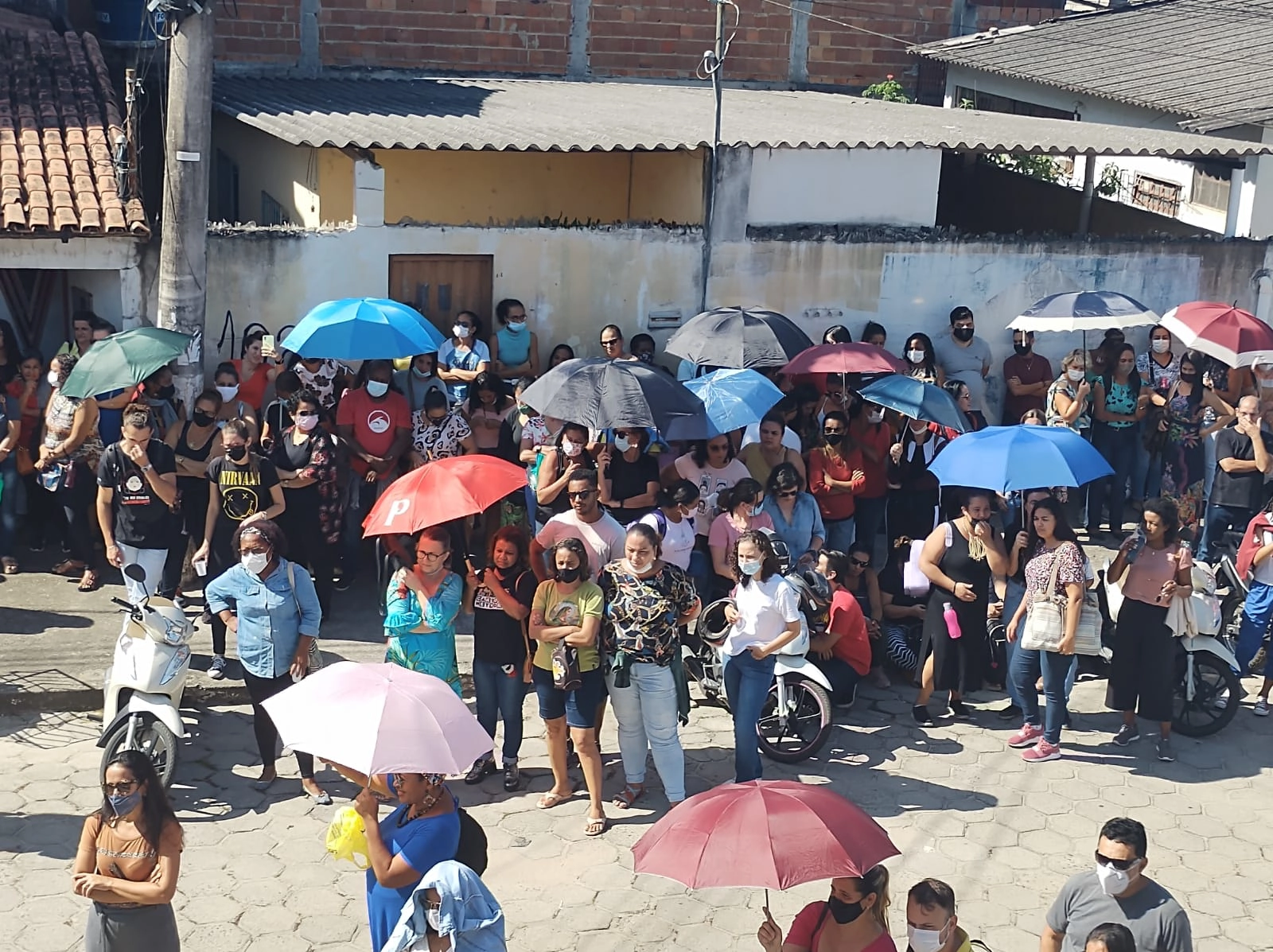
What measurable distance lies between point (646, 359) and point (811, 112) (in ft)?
15.2

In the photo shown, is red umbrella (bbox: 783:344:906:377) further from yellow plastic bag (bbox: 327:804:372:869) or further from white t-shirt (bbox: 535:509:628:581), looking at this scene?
yellow plastic bag (bbox: 327:804:372:869)

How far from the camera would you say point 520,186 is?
1650 cm

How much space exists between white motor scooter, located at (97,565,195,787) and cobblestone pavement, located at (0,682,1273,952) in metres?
0.36

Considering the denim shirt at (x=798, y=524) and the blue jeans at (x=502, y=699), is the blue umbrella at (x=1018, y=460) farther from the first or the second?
the blue jeans at (x=502, y=699)

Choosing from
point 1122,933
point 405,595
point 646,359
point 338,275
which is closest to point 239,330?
point 338,275

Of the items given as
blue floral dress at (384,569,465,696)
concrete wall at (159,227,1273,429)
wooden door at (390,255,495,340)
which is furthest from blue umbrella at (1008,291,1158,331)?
blue floral dress at (384,569,465,696)

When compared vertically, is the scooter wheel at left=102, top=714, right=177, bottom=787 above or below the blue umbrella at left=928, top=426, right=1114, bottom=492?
below

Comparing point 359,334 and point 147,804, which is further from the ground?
point 359,334

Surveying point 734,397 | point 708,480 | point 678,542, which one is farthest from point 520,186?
point 678,542

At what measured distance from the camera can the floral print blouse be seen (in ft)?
27.3

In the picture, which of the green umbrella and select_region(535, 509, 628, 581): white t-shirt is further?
the green umbrella

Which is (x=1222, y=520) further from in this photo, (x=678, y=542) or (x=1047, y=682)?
(x=678, y=542)

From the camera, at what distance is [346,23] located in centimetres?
1753

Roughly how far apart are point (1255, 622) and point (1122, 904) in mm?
4886
